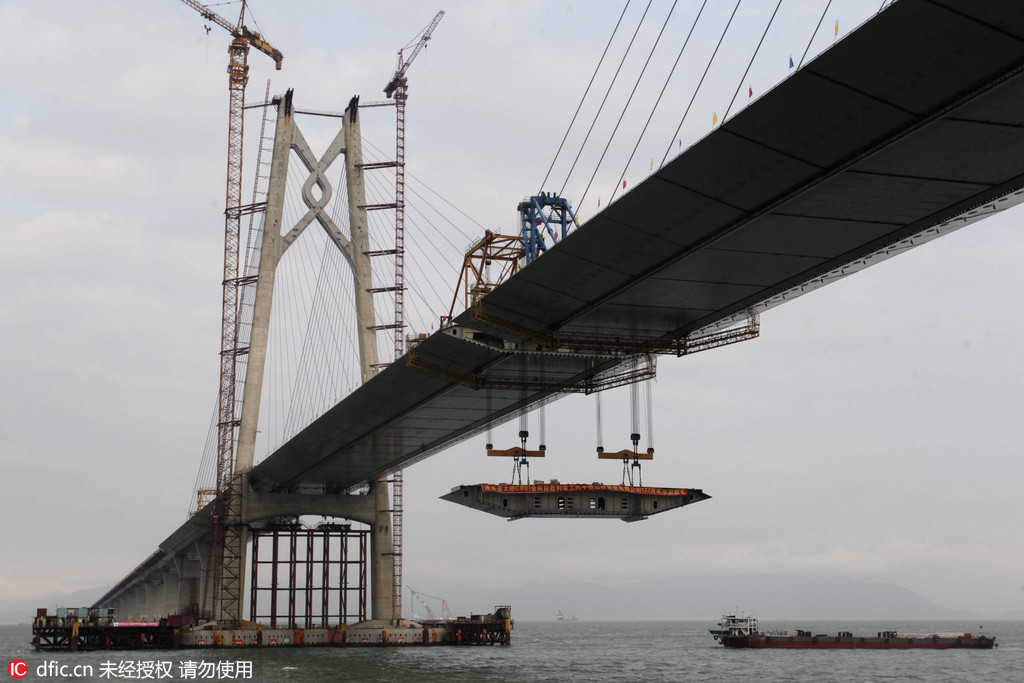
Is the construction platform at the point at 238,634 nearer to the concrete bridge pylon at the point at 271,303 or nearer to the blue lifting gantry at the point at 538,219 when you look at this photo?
the concrete bridge pylon at the point at 271,303

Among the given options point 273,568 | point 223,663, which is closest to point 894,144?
point 223,663

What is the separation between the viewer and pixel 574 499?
50188 mm

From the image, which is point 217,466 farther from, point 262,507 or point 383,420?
point 383,420

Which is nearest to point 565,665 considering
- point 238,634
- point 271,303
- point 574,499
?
point 574,499

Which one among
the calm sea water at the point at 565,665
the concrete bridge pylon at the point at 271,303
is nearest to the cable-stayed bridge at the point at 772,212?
the calm sea water at the point at 565,665

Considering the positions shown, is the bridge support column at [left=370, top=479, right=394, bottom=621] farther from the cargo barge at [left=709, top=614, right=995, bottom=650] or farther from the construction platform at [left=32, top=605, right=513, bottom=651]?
the cargo barge at [left=709, top=614, right=995, bottom=650]

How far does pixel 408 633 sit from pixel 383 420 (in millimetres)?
25676

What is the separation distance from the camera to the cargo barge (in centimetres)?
9781

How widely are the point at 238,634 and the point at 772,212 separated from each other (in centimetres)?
6207

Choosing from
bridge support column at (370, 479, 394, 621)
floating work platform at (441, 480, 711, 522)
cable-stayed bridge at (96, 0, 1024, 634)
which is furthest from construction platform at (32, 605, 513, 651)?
floating work platform at (441, 480, 711, 522)

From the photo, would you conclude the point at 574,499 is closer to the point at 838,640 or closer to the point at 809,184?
the point at 809,184

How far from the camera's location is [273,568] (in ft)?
302

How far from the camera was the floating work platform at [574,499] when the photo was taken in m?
49.8

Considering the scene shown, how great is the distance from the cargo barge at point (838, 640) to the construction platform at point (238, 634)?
83.3 ft
